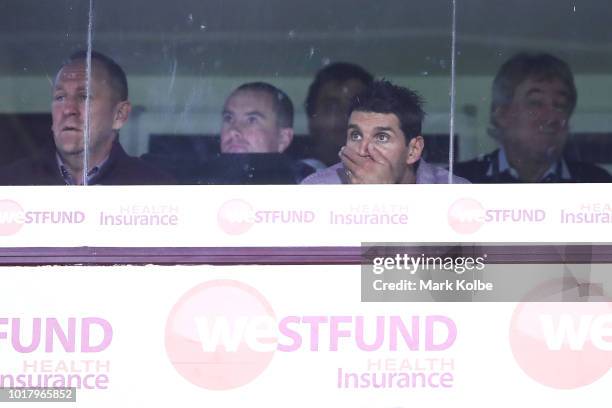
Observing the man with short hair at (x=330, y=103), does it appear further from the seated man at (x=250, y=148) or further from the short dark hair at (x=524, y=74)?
the short dark hair at (x=524, y=74)

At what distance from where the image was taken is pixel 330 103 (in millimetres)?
4492

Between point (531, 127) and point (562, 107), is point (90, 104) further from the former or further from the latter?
point (562, 107)

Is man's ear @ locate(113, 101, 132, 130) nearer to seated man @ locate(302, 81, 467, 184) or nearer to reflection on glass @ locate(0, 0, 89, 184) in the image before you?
reflection on glass @ locate(0, 0, 89, 184)

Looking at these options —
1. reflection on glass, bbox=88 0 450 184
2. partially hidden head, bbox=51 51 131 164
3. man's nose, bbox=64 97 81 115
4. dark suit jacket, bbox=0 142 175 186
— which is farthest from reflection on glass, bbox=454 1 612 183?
man's nose, bbox=64 97 81 115

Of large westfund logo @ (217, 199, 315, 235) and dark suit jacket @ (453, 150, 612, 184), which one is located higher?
dark suit jacket @ (453, 150, 612, 184)

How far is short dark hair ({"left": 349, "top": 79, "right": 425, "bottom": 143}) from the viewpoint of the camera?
177 inches

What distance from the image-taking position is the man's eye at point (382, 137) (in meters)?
4.57

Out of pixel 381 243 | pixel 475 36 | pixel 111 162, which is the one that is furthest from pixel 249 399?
pixel 475 36

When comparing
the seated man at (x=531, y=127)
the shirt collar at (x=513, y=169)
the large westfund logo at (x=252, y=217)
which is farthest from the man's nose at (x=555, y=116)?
the large westfund logo at (x=252, y=217)

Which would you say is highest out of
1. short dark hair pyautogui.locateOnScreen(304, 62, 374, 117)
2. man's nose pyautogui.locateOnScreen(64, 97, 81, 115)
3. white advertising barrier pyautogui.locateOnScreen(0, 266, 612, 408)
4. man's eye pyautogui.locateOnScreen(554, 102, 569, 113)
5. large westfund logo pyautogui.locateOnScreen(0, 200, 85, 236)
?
short dark hair pyautogui.locateOnScreen(304, 62, 374, 117)

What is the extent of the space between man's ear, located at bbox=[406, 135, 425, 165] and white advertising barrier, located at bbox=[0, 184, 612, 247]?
4.3 inches

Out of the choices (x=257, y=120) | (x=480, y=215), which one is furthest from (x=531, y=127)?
(x=257, y=120)

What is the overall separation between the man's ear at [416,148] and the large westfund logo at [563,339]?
2.32ft

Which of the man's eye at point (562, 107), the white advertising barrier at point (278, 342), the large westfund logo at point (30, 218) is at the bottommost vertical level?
the white advertising barrier at point (278, 342)
